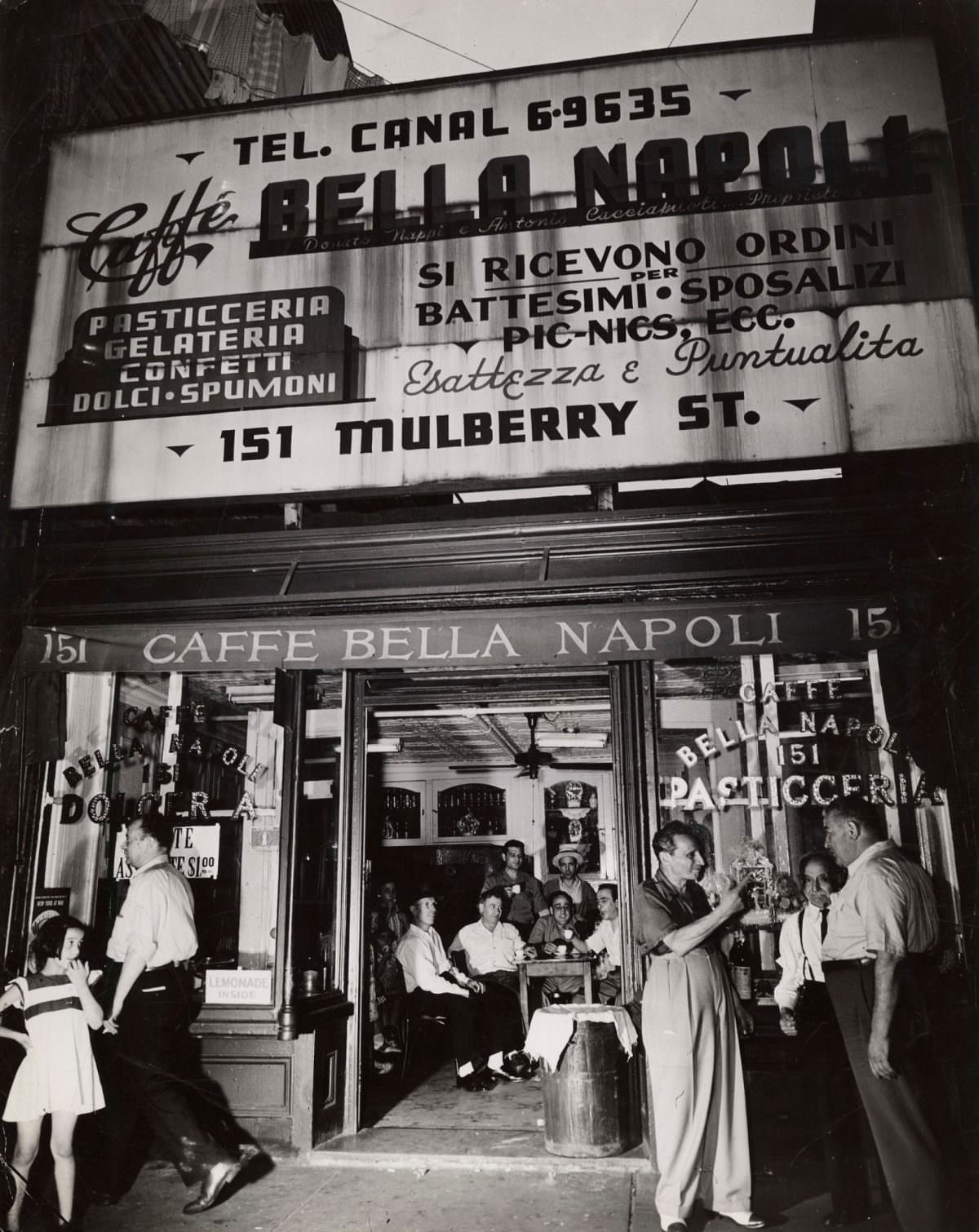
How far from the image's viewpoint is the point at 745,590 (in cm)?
556

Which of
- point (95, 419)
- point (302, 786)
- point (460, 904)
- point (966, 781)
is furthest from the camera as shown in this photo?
point (460, 904)

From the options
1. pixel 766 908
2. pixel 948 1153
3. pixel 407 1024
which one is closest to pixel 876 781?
pixel 766 908

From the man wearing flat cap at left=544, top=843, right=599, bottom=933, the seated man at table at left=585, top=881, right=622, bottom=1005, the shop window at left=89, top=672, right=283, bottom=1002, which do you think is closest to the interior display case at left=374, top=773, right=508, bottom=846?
the man wearing flat cap at left=544, top=843, right=599, bottom=933

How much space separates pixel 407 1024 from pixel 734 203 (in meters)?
7.08

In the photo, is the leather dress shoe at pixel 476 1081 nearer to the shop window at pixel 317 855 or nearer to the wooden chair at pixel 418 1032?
the wooden chair at pixel 418 1032

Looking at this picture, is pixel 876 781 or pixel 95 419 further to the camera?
pixel 95 419

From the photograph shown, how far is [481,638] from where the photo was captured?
546 cm

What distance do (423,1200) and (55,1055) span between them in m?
2.12

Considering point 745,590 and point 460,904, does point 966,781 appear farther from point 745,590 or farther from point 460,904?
point 460,904

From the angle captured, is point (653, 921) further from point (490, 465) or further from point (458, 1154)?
point (490, 465)

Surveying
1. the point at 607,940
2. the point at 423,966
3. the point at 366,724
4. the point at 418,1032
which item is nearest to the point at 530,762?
the point at 607,940

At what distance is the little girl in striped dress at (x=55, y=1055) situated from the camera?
4.70m

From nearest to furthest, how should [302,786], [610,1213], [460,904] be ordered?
[610,1213]
[302,786]
[460,904]

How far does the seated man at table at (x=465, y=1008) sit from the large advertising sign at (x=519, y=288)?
4126mm
